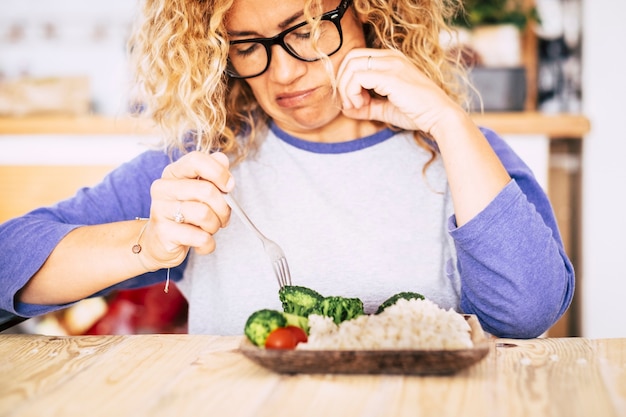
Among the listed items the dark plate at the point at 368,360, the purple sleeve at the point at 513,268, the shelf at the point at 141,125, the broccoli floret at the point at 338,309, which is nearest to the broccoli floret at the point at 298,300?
the broccoli floret at the point at 338,309

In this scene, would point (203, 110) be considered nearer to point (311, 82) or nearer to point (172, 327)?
point (311, 82)

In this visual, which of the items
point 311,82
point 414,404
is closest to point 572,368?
point 414,404

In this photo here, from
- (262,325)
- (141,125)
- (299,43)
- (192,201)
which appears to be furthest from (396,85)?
(141,125)

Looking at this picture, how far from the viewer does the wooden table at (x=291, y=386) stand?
0.85 metres

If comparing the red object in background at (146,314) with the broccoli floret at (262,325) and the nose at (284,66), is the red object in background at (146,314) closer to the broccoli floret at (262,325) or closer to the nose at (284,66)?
the nose at (284,66)

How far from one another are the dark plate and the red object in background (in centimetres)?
145

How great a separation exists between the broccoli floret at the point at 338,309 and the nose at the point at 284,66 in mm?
472

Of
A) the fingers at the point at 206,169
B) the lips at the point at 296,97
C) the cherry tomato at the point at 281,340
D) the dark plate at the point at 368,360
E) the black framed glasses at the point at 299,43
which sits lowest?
the dark plate at the point at 368,360

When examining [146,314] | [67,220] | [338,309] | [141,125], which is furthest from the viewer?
[146,314]

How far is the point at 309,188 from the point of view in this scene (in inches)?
58.5

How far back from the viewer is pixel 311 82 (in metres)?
1.36

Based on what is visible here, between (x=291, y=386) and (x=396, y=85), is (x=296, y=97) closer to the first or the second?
(x=396, y=85)

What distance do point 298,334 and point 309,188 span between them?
21.5 inches

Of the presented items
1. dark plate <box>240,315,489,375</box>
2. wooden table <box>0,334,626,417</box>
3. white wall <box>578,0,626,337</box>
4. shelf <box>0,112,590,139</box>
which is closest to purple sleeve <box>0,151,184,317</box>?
wooden table <box>0,334,626,417</box>
